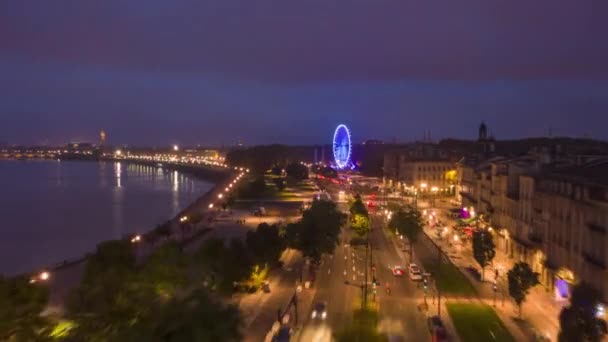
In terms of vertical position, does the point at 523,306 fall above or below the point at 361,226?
below

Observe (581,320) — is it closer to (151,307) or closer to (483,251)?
(151,307)

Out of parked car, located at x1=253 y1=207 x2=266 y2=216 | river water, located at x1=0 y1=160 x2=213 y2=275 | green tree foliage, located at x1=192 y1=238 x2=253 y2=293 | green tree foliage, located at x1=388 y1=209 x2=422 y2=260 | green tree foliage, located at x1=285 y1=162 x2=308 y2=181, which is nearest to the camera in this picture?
green tree foliage, located at x1=192 y1=238 x2=253 y2=293

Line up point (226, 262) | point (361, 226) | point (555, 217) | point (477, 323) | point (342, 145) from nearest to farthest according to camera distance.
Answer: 1. point (477, 323)
2. point (226, 262)
3. point (555, 217)
4. point (361, 226)
5. point (342, 145)

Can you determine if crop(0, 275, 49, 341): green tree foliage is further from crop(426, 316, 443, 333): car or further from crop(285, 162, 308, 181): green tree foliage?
crop(285, 162, 308, 181): green tree foliage

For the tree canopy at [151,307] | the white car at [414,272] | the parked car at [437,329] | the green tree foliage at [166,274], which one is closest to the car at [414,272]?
the white car at [414,272]


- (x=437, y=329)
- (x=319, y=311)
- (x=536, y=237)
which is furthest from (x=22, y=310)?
(x=536, y=237)

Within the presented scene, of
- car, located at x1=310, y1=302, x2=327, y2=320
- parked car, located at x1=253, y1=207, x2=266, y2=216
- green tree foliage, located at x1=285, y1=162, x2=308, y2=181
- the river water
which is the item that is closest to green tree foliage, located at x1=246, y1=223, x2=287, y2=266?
car, located at x1=310, y1=302, x2=327, y2=320

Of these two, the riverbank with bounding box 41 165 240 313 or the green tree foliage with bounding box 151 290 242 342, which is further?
the riverbank with bounding box 41 165 240 313

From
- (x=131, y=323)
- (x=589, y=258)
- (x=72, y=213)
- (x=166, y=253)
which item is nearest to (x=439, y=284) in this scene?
(x=589, y=258)
